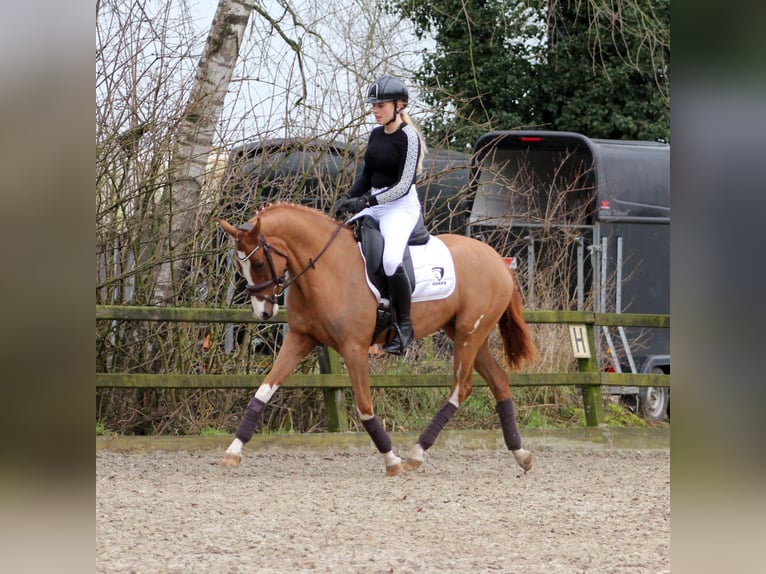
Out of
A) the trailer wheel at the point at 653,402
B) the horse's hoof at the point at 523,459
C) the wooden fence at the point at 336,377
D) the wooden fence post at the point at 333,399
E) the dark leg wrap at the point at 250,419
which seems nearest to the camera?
the dark leg wrap at the point at 250,419

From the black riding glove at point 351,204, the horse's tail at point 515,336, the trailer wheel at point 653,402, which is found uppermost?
the black riding glove at point 351,204

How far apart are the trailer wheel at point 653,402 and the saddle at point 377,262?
5.29 m

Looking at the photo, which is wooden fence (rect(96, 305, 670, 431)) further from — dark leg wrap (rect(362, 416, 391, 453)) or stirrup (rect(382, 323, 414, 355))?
dark leg wrap (rect(362, 416, 391, 453))

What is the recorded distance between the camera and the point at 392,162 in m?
7.14

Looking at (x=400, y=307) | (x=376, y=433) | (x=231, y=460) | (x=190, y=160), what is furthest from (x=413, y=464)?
(x=190, y=160)

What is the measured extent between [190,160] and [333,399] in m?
2.43

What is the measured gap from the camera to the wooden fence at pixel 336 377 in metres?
7.97

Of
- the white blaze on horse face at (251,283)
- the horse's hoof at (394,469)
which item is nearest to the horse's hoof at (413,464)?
the horse's hoof at (394,469)

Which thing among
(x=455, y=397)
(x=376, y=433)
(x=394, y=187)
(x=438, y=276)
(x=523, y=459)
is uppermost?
(x=394, y=187)

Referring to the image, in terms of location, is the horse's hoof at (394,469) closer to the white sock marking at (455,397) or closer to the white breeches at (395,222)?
the white sock marking at (455,397)

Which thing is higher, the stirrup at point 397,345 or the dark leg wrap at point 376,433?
the stirrup at point 397,345

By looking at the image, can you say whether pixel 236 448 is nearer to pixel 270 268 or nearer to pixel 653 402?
pixel 270 268
